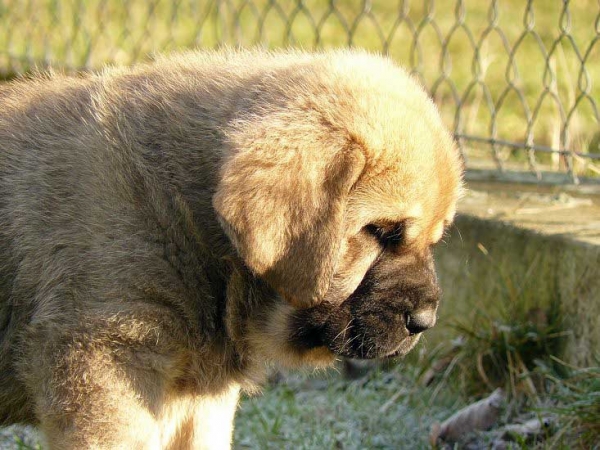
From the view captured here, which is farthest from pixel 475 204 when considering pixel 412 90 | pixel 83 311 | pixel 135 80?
pixel 83 311

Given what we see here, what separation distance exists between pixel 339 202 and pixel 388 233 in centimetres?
30

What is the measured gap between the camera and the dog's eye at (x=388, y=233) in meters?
3.42

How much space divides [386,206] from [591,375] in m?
1.43

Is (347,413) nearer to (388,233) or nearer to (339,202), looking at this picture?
(388,233)

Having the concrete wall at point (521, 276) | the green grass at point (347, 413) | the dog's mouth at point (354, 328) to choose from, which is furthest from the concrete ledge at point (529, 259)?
the dog's mouth at point (354, 328)

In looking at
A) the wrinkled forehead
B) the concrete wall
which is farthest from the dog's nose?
the concrete wall

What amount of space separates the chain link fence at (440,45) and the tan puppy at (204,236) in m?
2.32

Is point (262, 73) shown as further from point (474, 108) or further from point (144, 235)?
point (474, 108)

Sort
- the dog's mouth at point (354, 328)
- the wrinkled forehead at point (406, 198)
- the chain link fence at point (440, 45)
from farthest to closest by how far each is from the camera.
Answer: the chain link fence at point (440, 45) → the dog's mouth at point (354, 328) → the wrinkled forehead at point (406, 198)

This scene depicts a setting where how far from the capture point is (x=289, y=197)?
3.12 metres

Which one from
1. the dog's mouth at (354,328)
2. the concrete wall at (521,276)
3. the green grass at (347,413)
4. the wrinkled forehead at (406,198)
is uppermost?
the wrinkled forehead at (406,198)

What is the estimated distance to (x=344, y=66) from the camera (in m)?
3.65

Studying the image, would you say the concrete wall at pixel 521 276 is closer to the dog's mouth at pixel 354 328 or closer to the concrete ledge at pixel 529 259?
the concrete ledge at pixel 529 259

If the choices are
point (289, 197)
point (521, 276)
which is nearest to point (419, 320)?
point (289, 197)
